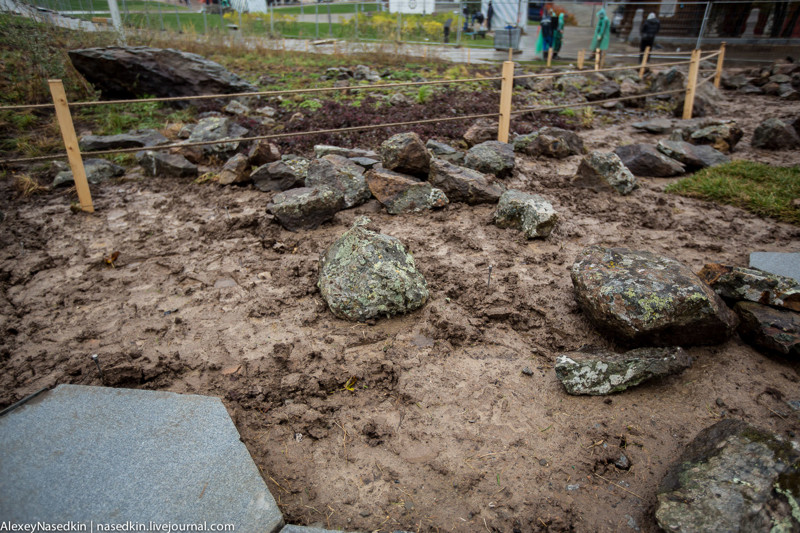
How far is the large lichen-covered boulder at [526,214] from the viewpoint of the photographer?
175 inches

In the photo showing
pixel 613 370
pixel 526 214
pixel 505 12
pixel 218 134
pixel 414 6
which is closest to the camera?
pixel 613 370

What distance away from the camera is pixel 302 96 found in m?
9.45

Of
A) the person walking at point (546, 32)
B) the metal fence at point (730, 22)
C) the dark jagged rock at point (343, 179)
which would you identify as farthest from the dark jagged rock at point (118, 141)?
the metal fence at point (730, 22)

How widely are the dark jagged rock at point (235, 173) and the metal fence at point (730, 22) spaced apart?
15.4 metres

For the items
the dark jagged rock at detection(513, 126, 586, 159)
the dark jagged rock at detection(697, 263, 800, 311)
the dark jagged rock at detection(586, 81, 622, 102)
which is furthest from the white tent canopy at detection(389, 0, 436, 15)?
the dark jagged rock at detection(697, 263, 800, 311)

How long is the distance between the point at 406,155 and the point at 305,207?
1221 millimetres

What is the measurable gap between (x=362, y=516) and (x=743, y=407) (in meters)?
A: 2.10

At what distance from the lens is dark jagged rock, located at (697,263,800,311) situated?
10.2ft

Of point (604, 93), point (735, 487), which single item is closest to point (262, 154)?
point (735, 487)

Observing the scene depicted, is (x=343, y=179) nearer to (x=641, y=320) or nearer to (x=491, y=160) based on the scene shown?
(x=491, y=160)

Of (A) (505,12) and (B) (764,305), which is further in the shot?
(A) (505,12)

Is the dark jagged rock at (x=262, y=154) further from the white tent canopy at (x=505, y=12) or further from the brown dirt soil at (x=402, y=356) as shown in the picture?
the white tent canopy at (x=505, y=12)

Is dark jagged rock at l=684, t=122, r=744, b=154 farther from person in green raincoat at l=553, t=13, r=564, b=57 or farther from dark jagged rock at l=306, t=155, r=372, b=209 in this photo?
person in green raincoat at l=553, t=13, r=564, b=57

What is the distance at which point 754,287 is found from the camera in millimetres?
3201
